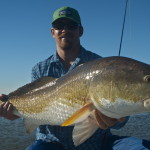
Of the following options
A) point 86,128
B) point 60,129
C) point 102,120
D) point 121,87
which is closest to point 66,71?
point 60,129

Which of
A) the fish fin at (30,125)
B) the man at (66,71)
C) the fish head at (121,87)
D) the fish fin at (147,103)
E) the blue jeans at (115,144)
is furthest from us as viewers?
the man at (66,71)

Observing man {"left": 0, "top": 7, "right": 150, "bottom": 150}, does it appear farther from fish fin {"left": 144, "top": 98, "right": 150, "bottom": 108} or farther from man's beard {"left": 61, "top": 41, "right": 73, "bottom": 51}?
fish fin {"left": 144, "top": 98, "right": 150, "bottom": 108}

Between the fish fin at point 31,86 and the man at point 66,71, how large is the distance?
0.26 m

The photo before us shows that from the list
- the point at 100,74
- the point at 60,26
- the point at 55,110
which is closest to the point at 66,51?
the point at 60,26

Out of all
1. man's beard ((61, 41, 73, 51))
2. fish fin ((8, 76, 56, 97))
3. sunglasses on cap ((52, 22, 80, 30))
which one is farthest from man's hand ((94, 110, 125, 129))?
sunglasses on cap ((52, 22, 80, 30))

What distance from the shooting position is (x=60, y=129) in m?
4.96

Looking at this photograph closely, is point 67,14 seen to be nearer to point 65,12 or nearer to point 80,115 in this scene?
point 65,12

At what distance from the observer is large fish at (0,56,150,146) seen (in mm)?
3133

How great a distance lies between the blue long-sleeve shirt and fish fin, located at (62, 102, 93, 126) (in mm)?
1390

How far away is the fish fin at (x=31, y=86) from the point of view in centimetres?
449

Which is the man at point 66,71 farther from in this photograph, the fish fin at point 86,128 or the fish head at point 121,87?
the fish head at point 121,87

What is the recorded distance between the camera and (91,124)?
371cm

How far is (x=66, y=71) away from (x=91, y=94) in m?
2.12

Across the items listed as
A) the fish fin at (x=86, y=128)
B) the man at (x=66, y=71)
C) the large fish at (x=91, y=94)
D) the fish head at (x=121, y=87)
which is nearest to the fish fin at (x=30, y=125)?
the large fish at (x=91, y=94)
